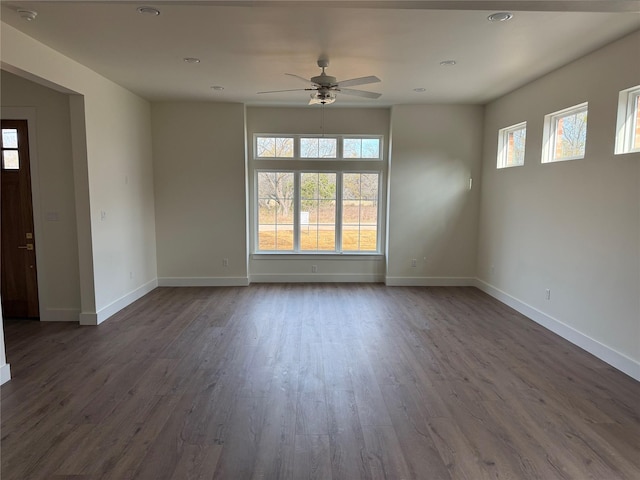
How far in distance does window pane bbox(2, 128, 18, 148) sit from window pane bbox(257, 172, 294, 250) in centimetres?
324

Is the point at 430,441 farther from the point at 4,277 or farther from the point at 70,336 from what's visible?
the point at 4,277

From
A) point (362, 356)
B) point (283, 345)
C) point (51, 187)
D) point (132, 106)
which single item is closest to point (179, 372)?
point (283, 345)

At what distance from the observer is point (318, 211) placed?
6559mm

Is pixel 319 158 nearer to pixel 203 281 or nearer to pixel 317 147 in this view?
pixel 317 147

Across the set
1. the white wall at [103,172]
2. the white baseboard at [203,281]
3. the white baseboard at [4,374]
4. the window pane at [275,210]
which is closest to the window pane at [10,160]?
the white wall at [103,172]

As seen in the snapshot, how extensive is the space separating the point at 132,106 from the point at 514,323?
230 inches

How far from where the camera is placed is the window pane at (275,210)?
6473mm

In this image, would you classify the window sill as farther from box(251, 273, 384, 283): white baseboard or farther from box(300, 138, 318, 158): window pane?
box(300, 138, 318, 158): window pane

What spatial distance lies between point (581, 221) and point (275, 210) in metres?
4.37

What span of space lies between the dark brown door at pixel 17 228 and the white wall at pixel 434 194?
492 cm

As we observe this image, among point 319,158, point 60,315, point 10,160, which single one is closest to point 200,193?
point 319,158

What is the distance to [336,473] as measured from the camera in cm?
207

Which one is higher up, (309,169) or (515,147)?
(515,147)

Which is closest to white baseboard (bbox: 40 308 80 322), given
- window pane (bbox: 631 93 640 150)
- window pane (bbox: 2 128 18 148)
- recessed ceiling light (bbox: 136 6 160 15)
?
window pane (bbox: 2 128 18 148)
